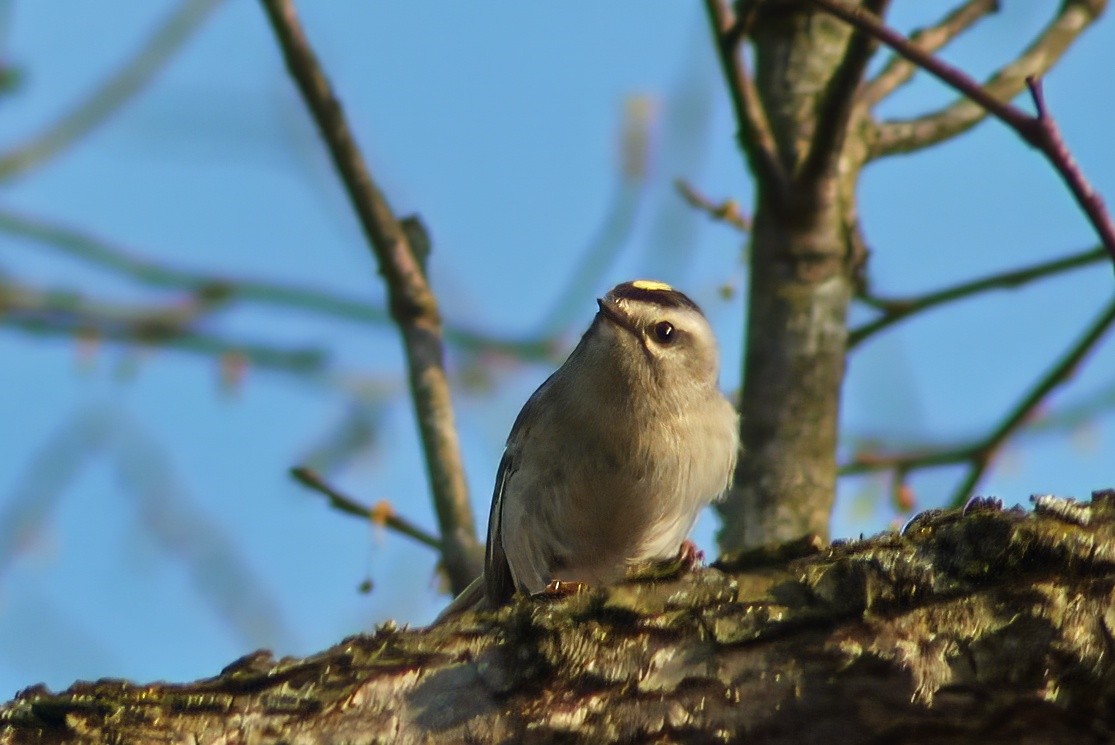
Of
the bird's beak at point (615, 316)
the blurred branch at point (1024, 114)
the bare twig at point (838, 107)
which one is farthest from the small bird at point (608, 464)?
the blurred branch at point (1024, 114)

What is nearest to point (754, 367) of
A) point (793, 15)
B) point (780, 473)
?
point (780, 473)

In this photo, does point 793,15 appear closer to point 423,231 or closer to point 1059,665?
point 423,231

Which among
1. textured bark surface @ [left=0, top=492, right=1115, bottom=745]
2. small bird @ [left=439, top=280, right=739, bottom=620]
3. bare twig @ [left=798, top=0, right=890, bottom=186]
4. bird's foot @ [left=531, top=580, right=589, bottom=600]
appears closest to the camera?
textured bark surface @ [left=0, top=492, right=1115, bottom=745]

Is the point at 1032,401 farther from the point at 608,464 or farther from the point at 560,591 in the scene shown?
the point at 560,591

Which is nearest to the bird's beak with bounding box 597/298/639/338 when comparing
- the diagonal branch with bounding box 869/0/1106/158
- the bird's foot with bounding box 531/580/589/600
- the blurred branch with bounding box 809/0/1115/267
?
the diagonal branch with bounding box 869/0/1106/158

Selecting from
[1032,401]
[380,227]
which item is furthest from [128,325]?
[1032,401]

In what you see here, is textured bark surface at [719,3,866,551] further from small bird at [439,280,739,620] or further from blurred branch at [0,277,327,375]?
blurred branch at [0,277,327,375]
